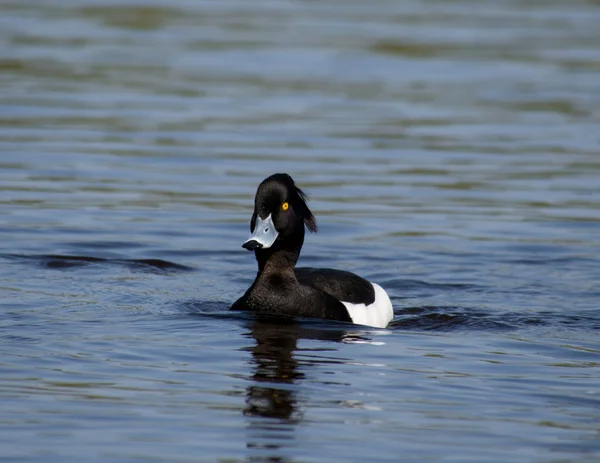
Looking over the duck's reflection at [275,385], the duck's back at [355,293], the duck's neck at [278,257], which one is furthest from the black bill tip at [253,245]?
the duck's back at [355,293]

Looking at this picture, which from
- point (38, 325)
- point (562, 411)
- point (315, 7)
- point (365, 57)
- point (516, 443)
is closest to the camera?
point (516, 443)

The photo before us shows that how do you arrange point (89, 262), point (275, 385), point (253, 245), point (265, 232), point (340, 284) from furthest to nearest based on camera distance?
point (89, 262) → point (340, 284) → point (265, 232) → point (253, 245) → point (275, 385)

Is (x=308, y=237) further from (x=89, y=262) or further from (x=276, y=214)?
(x=276, y=214)

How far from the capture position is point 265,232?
10320 mm

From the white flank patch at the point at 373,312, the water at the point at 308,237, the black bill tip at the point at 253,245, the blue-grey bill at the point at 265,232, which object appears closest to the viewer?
the water at the point at 308,237

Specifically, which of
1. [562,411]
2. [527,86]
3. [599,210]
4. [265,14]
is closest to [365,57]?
[527,86]

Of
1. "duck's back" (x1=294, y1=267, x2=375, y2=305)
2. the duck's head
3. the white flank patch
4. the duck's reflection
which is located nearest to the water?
the duck's reflection

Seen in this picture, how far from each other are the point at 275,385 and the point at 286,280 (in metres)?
2.36

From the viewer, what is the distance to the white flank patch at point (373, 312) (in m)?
10.5

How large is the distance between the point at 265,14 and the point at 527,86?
323 inches

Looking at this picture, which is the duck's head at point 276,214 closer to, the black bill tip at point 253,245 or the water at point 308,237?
the black bill tip at point 253,245

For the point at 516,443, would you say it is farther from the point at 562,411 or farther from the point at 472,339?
the point at 472,339

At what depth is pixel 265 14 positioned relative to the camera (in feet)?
93.2

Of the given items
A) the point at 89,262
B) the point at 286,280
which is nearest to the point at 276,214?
the point at 286,280
